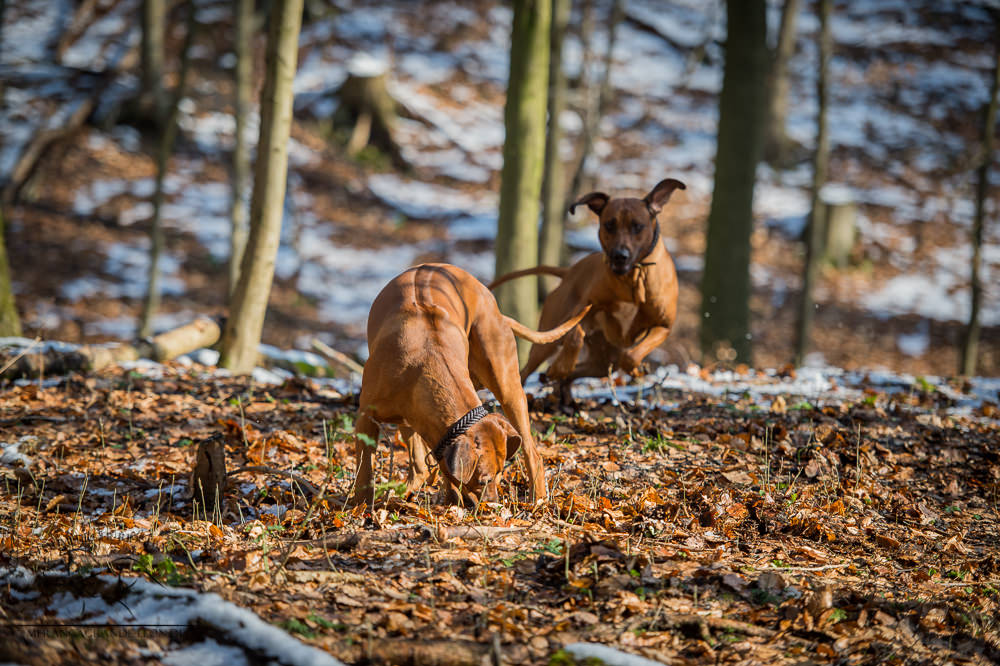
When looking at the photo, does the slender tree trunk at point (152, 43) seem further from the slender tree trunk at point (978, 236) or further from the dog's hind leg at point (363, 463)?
the slender tree trunk at point (978, 236)

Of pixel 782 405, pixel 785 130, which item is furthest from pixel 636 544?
pixel 785 130

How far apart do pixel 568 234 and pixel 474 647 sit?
16.3m

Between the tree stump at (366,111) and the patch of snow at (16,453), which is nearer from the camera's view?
the patch of snow at (16,453)

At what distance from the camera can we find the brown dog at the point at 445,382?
154 inches

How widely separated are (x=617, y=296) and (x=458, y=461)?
2773 mm

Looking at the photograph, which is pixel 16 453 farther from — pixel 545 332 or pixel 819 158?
pixel 819 158

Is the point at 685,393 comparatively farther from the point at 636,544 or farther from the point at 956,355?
the point at 956,355

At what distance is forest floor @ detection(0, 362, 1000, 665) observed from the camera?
2.82 metres

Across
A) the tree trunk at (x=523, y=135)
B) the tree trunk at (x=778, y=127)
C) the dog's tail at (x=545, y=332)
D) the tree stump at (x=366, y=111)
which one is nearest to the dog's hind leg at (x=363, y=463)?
the dog's tail at (x=545, y=332)

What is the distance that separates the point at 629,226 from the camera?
585 cm

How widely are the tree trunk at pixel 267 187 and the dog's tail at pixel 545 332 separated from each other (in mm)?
3098

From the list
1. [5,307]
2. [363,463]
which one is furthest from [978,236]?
[5,307]

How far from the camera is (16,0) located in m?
23.6

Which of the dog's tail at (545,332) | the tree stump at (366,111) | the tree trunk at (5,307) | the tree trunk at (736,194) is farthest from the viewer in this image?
the tree stump at (366,111)
